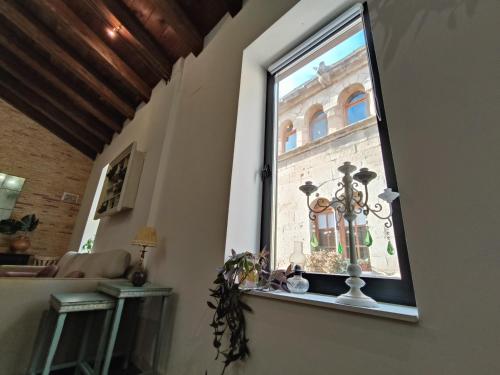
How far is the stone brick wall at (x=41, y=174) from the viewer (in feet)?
16.1

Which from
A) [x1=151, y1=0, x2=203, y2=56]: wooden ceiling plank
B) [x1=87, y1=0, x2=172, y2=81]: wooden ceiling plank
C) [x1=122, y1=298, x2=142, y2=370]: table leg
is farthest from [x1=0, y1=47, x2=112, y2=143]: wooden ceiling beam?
[x1=122, y1=298, x2=142, y2=370]: table leg

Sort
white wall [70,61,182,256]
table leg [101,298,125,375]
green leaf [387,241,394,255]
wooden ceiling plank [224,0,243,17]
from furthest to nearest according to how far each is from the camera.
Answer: white wall [70,61,182,256]
wooden ceiling plank [224,0,243,17]
table leg [101,298,125,375]
green leaf [387,241,394,255]

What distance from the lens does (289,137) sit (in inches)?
67.2

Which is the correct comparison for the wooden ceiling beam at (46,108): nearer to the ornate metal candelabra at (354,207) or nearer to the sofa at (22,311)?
the sofa at (22,311)

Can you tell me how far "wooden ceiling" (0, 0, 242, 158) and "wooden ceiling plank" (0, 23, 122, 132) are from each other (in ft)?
0.04

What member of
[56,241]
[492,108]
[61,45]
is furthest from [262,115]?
[56,241]

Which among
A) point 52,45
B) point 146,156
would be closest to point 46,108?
point 52,45

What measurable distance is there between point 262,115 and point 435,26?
117 cm

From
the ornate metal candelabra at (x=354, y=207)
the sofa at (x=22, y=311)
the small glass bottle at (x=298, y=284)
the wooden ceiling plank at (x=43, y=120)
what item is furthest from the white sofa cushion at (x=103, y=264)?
the wooden ceiling plank at (x=43, y=120)

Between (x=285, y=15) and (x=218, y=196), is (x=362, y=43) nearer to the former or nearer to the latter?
(x=285, y=15)

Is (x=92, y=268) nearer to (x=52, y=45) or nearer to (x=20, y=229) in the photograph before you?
(x=52, y=45)

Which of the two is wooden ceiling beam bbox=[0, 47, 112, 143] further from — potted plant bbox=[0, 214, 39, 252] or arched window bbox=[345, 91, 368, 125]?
arched window bbox=[345, 91, 368, 125]

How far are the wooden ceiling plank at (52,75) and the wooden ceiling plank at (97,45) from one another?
126cm

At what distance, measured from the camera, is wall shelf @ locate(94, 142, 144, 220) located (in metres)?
2.83
